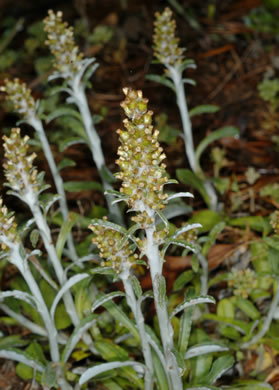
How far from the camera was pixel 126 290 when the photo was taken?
7.70ft

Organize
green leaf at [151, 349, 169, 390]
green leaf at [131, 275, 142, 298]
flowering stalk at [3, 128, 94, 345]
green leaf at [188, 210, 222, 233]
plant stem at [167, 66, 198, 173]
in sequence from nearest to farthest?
green leaf at [131, 275, 142, 298]
flowering stalk at [3, 128, 94, 345]
green leaf at [151, 349, 169, 390]
green leaf at [188, 210, 222, 233]
plant stem at [167, 66, 198, 173]

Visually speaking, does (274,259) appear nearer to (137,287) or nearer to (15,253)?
(137,287)

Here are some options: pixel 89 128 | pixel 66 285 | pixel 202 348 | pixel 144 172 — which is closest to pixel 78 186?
pixel 89 128

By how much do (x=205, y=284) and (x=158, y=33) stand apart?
172 cm

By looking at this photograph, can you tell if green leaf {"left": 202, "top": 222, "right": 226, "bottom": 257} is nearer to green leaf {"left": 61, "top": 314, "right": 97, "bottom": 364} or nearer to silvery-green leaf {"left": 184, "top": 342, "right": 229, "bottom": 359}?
silvery-green leaf {"left": 184, "top": 342, "right": 229, "bottom": 359}

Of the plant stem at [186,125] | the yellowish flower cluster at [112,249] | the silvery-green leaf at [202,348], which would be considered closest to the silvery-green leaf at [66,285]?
the yellowish flower cluster at [112,249]

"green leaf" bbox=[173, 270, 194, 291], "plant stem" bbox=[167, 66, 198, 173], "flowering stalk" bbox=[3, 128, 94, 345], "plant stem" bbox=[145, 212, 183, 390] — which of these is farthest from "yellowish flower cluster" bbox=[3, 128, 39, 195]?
"plant stem" bbox=[167, 66, 198, 173]

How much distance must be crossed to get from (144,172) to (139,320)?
2.67 feet

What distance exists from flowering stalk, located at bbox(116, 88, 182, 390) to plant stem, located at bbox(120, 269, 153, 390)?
0.21 meters

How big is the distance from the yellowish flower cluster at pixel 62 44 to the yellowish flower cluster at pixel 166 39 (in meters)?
0.57

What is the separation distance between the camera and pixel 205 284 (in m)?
2.89

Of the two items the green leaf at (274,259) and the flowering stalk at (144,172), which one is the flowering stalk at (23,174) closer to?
the flowering stalk at (144,172)

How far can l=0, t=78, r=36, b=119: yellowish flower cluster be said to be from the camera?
2.99 metres

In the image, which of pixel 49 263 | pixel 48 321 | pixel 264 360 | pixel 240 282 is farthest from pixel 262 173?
pixel 48 321
